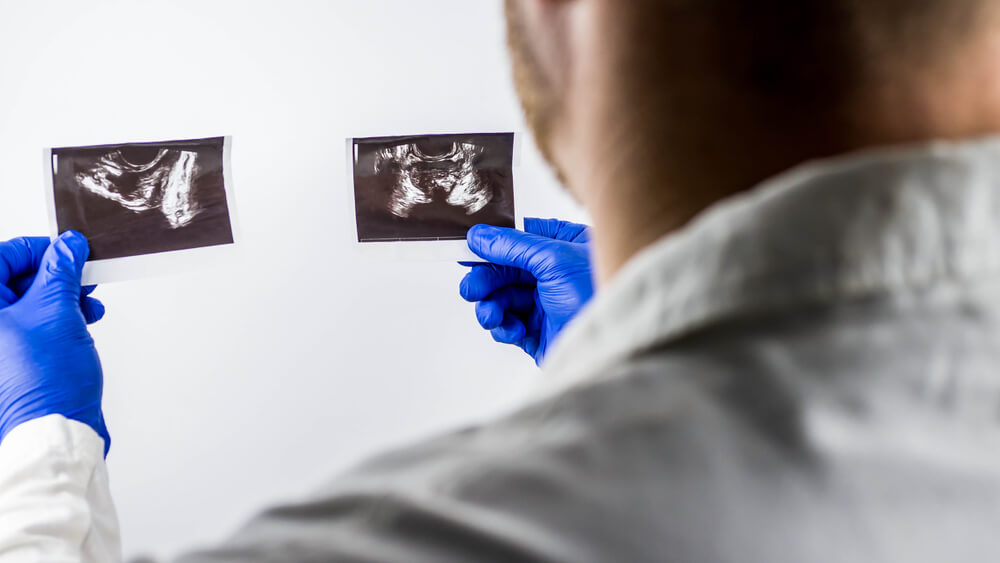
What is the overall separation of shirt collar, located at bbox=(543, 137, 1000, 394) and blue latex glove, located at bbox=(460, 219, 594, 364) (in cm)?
107

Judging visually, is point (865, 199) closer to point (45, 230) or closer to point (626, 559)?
point (626, 559)

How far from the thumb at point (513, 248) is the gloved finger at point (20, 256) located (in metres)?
0.87

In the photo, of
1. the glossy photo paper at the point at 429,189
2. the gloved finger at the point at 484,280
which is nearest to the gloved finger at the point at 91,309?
the glossy photo paper at the point at 429,189

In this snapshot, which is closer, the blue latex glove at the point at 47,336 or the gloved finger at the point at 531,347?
the blue latex glove at the point at 47,336

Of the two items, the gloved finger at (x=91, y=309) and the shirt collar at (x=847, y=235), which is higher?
the shirt collar at (x=847, y=235)

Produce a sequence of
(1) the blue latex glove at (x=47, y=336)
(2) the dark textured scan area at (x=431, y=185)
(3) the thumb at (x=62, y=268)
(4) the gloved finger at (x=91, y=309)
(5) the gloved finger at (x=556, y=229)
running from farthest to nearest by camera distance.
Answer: (5) the gloved finger at (x=556, y=229), (2) the dark textured scan area at (x=431, y=185), (4) the gloved finger at (x=91, y=309), (3) the thumb at (x=62, y=268), (1) the blue latex glove at (x=47, y=336)

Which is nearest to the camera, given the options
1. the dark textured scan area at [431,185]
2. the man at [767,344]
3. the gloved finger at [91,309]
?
the man at [767,344]

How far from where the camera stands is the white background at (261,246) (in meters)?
1.39

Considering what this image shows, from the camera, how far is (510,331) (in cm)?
154

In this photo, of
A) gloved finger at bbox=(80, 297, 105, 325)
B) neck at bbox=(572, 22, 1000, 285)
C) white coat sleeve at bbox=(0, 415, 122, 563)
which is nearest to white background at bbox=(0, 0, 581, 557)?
gloved finger at bbox=(80, 297, 105, 325)

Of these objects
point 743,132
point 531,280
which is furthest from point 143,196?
point 743,132

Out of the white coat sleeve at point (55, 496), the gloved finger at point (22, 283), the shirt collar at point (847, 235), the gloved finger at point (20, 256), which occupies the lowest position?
the white coat sleeve at point (55, 496)

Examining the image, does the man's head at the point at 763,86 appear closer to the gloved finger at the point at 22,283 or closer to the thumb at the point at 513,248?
the thumb at the point at 513,248

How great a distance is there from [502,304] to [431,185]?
1.05ft
